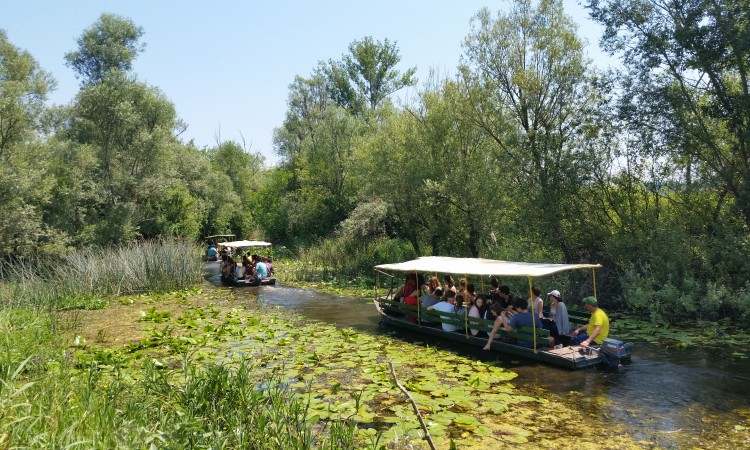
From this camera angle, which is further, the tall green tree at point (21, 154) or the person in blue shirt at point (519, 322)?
the tall green tree at point (21, 154)

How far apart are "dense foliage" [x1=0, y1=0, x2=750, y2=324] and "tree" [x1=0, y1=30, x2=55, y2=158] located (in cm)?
7

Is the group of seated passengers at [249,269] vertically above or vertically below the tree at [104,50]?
below

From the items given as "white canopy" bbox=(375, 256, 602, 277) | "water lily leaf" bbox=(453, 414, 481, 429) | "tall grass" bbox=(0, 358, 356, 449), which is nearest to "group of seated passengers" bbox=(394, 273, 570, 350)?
"white canopy" bbox=(375, 256, 602, 277)

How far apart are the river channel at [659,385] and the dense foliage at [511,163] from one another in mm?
3455

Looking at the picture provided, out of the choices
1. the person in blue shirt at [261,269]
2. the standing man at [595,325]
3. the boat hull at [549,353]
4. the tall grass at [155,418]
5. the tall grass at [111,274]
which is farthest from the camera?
the person in blue shirt at [261,269]

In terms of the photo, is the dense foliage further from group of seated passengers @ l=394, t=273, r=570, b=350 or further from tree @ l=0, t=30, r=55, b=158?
group of seated passengers @ l=394, t=273, r=570, b=350

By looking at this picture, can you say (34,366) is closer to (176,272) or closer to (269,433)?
(269,433)

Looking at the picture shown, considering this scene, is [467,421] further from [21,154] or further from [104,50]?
[104,50]

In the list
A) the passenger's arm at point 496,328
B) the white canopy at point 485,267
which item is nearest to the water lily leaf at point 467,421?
the passenger's arm at point 496,328

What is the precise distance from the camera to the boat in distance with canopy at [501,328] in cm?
1009

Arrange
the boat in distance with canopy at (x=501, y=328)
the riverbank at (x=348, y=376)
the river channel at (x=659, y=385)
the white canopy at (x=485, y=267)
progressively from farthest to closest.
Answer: the white canopy at (x=485, y=267) < the boat in distance with canopy at (x=501, y=328) < the river channel at (x=659, y=385) < the riverbank at (x=348, y=376)

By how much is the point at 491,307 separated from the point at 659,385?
382cm

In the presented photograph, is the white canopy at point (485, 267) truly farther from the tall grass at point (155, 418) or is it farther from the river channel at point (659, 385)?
the tall grass at point (155, 418)

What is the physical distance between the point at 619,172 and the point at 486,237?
21.2ft
